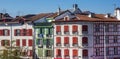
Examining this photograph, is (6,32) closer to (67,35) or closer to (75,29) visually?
(67,35)

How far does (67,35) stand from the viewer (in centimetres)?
7269

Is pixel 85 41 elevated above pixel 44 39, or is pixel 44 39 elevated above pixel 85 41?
pixel 44 39

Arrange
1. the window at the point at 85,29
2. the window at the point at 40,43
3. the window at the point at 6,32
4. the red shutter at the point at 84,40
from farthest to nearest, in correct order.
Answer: the window at the point at 6,32 < the window at the point at 40,43 < the red shutter at the point at 84,40 < the window at the point at 85,29

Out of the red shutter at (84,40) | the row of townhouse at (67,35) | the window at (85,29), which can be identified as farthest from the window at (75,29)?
the red shutter at (84,40)

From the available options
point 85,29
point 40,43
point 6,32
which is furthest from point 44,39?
point 6,32

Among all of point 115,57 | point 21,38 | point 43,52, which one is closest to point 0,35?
point 21,38

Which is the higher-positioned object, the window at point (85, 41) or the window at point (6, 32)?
the window at point (6, 32)

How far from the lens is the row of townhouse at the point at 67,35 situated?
72000mm

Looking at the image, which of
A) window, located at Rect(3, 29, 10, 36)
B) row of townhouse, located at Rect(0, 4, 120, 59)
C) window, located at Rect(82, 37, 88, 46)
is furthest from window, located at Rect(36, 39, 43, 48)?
window, located at Rect(82, 37, 88, 46)

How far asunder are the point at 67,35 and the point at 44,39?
16.8 feet

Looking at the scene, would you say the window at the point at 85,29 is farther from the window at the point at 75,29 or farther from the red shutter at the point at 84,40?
the window at the point at 75,29

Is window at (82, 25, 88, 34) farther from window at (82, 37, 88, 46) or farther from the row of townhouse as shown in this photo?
window at (82, 37, 88, 46)

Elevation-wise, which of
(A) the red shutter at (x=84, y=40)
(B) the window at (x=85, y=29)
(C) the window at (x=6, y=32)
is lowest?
(A) the red shutter at (x=84, y=40)

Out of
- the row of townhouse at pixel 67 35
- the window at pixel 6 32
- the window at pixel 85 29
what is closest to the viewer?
the window at pixel 85 29
